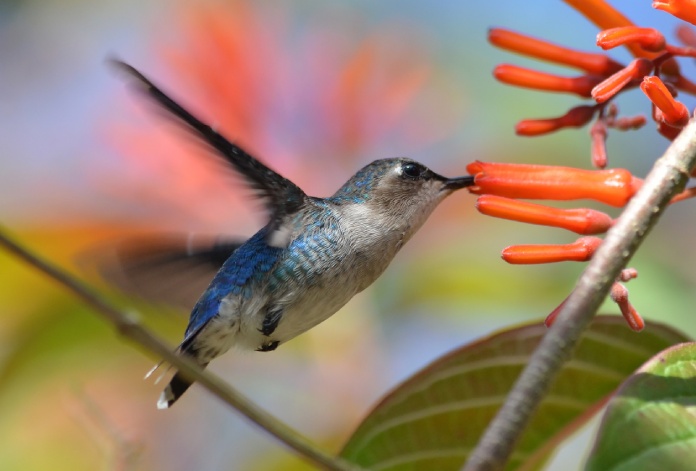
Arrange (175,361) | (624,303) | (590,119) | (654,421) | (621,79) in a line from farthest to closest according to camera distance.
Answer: (590,119) → (621,79) → (624,303) → (654,421) → (175,361)

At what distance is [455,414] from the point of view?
1.83 meters

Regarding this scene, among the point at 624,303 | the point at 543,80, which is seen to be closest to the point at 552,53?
the point at 543,80

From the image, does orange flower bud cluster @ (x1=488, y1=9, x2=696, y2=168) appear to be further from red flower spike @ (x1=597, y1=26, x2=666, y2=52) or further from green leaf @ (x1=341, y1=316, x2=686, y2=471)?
green leaf @ (x1=341, y1=316, x2=686, y2=471)

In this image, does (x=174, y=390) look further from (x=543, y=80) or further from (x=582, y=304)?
(x=582, y=304)

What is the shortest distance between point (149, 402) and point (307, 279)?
116 cm

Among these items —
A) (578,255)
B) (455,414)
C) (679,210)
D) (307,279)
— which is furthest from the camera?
(679,210)

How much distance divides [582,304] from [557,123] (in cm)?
88

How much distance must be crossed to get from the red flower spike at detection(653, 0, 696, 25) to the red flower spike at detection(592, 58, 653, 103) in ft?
0.40

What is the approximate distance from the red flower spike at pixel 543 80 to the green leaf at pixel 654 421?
2.04ft

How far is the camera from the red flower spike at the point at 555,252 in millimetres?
1368

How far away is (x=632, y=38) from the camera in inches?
62.4

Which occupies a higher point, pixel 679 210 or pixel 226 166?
pixel 226 166

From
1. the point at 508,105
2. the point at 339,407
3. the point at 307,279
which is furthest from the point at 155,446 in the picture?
the point at 508,105

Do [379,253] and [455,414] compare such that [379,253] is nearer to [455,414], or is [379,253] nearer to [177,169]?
[455,414]
